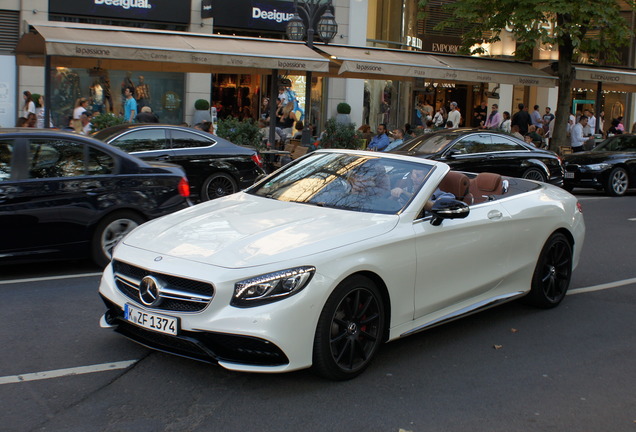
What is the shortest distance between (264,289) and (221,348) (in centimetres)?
45

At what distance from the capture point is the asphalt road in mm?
4477

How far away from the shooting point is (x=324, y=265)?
4.79m

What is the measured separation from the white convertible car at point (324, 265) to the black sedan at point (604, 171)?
1198cm

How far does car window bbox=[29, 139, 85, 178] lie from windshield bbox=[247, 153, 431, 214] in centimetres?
255

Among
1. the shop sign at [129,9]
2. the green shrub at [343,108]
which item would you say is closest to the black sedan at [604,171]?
the green shrub at [343,108]

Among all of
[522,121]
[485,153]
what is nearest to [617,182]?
[485,153]

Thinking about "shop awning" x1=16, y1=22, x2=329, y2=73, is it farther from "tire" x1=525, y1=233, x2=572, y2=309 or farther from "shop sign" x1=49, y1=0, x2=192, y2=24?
"tire" x1=525, y1=233, x2=572, y2=309

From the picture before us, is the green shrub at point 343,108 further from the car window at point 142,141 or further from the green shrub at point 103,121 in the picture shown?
the car window at point 142,141

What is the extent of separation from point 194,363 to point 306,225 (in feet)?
4.03

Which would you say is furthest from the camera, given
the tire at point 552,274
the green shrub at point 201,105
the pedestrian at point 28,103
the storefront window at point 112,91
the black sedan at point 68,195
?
the green shrub at point 201,105

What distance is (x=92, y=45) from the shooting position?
14734 mm

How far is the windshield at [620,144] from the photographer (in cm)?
1922

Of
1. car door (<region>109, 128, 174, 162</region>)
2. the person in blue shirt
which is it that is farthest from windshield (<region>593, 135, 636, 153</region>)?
car door (<region>109, 128, 174, 162</region>)

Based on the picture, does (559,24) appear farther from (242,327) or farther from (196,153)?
(242,327)
